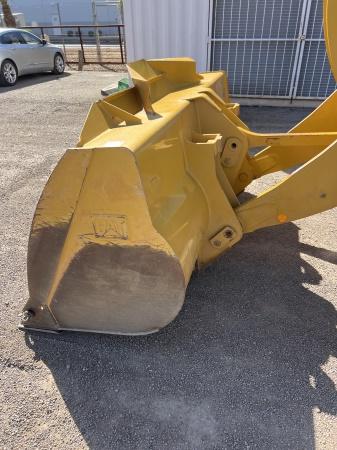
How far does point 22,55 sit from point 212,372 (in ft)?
37.6

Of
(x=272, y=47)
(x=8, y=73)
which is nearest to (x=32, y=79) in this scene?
(x=8, y=73)

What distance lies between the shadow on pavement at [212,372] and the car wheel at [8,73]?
10098 mm

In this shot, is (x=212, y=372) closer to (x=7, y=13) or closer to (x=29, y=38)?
(x=29, y=38)

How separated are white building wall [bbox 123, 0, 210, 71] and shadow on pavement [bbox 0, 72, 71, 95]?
186 inches

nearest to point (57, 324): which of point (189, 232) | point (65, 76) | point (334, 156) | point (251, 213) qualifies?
point (189, 232)

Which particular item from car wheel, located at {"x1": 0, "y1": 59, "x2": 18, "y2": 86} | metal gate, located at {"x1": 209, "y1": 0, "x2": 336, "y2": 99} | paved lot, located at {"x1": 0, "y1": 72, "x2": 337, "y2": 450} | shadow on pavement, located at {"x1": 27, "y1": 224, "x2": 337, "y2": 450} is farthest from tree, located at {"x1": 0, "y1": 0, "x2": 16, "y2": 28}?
Result: shadow on pavement, located at {"x1": 27, "y1": 224, "x2": 337, "y2": 450}

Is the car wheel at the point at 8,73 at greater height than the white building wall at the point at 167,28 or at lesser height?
lesser

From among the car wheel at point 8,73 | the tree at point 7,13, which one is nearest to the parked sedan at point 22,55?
the car wheel at point 8,73

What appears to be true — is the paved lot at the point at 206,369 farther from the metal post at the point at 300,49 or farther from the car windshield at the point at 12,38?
the car windshield at the point at 12,38

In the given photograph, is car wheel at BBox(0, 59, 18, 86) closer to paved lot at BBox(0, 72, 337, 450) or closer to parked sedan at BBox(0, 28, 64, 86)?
parked sedan at BBox(0, 28, 64, 86)

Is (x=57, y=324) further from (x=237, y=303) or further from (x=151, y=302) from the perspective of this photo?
(x=237, y=303)

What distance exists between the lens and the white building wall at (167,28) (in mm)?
6805

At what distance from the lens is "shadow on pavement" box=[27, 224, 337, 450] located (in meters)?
1.86

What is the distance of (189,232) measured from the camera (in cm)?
217
